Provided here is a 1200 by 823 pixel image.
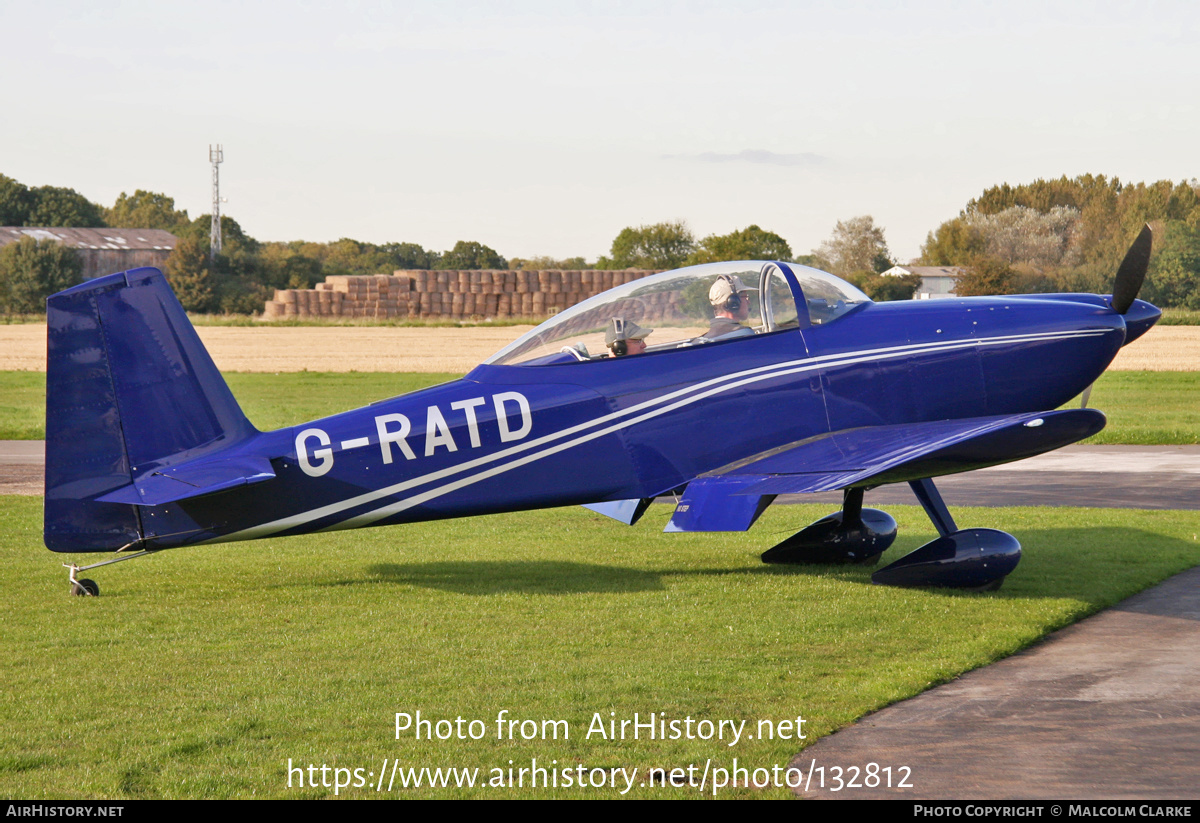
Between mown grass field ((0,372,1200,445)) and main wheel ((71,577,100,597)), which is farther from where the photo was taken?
mown grass field ((0,372,1200,445))

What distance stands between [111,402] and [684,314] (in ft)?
13.1

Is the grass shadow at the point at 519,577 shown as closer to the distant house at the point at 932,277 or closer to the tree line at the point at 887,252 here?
the tree line at the point at 887,252


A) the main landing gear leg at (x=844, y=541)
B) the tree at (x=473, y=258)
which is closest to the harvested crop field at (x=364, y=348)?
the main landing gear leg at (x=844, y=541)

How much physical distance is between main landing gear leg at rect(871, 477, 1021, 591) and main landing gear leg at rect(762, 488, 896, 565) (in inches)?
35.4

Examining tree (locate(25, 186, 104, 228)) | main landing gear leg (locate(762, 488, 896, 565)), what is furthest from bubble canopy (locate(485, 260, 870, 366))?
tree (locate(25, 186, 104, 228))

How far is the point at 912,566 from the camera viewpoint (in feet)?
26.9

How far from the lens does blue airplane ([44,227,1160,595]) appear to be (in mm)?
7457

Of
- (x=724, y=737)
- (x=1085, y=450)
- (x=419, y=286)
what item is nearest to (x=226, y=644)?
(x=724, y=737)

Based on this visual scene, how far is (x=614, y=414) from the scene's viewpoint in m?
8.02

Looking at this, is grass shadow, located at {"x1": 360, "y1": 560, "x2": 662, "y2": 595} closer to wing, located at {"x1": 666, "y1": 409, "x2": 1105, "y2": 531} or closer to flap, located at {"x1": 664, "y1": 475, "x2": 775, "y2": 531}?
flap, located at {"x1": 664, "y1": 475, "x2": 775, "y2": 531}

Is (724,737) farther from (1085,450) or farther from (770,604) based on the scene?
(1085,450)

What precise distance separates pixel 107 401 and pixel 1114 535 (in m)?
8.56

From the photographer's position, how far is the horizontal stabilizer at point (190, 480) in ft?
23.7

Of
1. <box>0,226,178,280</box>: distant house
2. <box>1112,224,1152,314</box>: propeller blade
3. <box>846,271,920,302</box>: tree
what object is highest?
<box>0,226,178,280</box>: distant house
